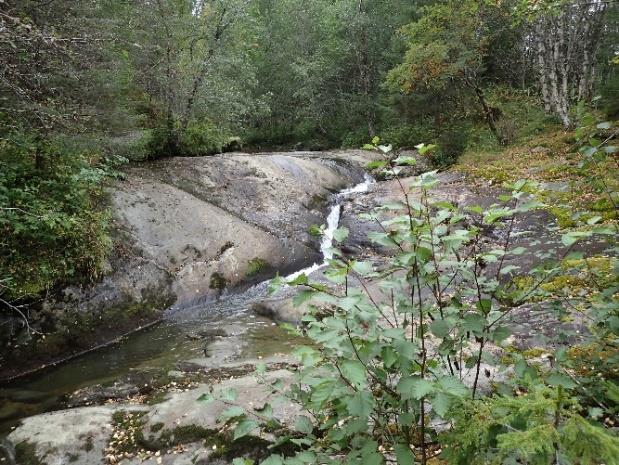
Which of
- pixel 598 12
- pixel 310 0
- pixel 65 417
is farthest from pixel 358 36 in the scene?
pixel 65 417

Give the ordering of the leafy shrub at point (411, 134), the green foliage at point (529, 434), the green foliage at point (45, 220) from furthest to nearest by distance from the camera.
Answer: the leafy shrub at point (411, 134), the green foliage at point (45, 220), the green foliage at point (529, 434)

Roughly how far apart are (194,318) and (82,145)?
381cm

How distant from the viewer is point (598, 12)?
48.8 feet

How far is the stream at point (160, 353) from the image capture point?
5.37 meters

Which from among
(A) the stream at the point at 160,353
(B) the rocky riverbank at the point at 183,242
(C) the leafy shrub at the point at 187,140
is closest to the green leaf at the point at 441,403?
(A) the stream at the point at 160,353

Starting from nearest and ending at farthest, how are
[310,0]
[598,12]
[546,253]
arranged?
[546,253] → [598,12] → [310,0]

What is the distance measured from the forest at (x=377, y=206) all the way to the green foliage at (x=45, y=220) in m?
0.03

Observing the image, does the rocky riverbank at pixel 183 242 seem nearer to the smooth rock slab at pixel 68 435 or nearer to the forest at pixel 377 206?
the forest at pixel 377 206

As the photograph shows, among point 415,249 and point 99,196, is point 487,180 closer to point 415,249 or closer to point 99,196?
point 99,196

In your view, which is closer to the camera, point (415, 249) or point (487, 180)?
point (415, 249)

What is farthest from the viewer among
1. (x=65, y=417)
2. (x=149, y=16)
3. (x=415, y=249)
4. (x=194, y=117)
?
(x=194, y=117)

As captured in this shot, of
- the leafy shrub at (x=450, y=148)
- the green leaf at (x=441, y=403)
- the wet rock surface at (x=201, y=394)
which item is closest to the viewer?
the green leaf at (x=441, y=403)

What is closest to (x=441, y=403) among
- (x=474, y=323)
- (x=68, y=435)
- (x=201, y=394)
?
(x=474, y=323)

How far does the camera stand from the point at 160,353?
6582 millimetres
